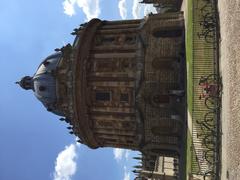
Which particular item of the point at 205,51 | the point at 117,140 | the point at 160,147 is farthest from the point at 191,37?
the point at 117,140

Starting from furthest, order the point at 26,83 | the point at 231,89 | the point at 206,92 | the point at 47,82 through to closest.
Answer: the point at 26,83
the point at 47,82
the point at 206,92
the point at 231,89

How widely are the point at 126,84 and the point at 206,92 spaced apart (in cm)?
1093

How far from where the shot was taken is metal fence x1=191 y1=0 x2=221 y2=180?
23.5 metres

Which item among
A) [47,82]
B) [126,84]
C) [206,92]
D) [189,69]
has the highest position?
[189,69]

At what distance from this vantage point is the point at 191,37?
29.3 metres

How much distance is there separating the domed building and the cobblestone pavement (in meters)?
10.00

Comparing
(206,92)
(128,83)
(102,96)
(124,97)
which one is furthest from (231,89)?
(102,96)

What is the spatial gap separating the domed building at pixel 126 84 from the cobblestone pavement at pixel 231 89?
9998 mm

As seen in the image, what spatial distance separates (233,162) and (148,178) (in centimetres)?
4143

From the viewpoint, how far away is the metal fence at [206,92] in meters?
23.5

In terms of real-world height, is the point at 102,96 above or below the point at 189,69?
below

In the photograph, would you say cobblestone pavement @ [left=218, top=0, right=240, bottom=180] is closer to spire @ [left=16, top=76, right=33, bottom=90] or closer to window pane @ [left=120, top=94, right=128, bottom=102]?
window pane @ [left=120, top=94, right=128, bottom=102]

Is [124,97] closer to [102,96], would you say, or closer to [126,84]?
[126,84]

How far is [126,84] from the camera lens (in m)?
34.7
